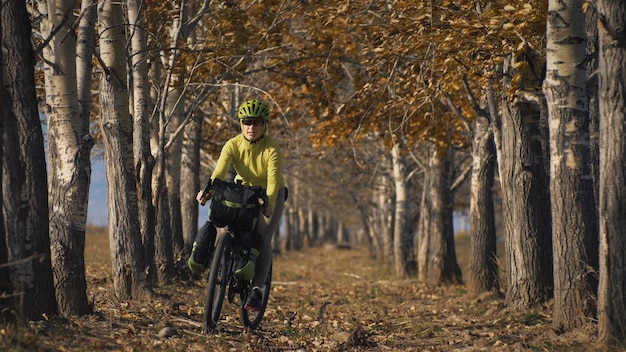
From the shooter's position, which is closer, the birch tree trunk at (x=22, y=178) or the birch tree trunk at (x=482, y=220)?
the birch tree trunk at (x=22, y=178)

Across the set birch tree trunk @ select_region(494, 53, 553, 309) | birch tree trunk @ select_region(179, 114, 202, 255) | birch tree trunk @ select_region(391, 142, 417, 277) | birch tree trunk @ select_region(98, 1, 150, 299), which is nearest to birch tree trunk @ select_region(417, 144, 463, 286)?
birch tree trunk @ select_region(391, 142, 417, 277)

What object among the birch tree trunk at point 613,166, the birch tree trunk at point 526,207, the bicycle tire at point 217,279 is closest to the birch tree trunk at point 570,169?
the birch tree trunk at point 613,166

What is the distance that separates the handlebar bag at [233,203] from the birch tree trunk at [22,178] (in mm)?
1636

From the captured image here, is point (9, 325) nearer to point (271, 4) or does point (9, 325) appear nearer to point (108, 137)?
point (108, 137)

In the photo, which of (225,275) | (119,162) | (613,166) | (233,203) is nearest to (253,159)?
(233,203)

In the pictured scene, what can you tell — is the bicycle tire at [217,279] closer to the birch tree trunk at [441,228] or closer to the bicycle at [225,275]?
the bicycle at [225,275]

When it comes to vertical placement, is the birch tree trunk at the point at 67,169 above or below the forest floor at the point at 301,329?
above

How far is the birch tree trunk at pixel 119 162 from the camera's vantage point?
11367mm

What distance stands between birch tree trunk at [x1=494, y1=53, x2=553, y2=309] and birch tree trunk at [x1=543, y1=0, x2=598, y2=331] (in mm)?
2184

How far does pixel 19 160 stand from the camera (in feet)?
24.8

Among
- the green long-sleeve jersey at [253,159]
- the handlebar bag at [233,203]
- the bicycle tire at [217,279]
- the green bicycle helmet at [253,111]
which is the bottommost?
the bicycle tire at [217,279]

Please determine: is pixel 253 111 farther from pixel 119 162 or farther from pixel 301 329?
pixel 119 162

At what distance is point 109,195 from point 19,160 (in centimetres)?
442

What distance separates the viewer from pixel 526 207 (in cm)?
1173
